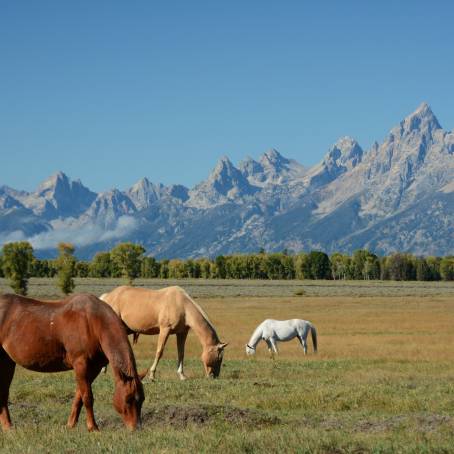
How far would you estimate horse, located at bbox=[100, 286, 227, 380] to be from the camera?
21.1m

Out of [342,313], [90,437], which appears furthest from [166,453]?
[342,313]

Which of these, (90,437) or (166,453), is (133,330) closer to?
(90,437)

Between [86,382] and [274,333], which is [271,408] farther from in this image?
[274,333]

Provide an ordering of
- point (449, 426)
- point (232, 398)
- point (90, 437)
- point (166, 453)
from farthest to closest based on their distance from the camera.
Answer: point (232, 398), point (449, 426), point (90, 437), point (166, 453)

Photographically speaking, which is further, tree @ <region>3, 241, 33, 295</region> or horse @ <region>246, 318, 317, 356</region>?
tree @ <region>3, 241, 33, 295</region>

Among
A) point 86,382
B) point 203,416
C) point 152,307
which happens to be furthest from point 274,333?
point 86,382

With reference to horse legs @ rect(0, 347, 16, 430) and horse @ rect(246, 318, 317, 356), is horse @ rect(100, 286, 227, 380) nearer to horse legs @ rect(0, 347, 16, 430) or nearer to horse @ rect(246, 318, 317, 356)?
horse legs @ rect(0, 347, 16, 430)

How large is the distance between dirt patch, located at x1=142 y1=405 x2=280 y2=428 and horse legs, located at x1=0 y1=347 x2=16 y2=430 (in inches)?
89.5

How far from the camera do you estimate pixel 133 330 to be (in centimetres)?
2255

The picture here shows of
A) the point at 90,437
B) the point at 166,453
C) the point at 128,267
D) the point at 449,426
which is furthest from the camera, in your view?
the point at 128,267

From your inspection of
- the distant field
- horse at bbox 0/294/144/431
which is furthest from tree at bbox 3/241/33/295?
horse at bbox 0/294/144/431

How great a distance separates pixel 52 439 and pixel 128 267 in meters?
131

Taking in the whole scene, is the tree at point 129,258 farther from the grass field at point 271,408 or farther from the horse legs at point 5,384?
the horse legs at point 5,384

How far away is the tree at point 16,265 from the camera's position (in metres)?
89.9
